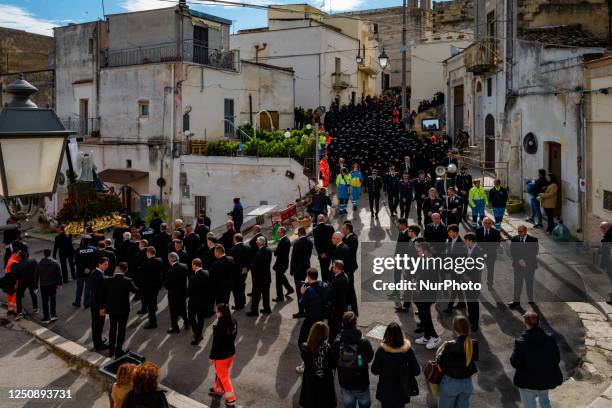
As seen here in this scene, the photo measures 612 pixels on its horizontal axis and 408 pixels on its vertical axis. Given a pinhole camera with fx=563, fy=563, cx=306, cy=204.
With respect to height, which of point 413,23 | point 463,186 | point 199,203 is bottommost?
point 199,203

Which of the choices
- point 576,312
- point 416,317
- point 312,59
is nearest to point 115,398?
point 416,317

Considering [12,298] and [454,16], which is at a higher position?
[454,16]

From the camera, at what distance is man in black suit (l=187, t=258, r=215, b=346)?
9.68 meters

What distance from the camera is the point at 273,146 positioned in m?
22.4

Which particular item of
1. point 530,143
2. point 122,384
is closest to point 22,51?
point 530,143

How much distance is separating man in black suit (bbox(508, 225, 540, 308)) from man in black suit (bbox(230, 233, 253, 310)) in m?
5.16

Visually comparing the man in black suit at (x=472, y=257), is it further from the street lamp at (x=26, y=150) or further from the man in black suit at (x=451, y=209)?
the street lamp at (x=26, y=150)

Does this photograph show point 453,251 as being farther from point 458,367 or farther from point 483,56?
point 483,56

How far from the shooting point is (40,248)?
806 inches

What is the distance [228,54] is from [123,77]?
16.5 feet

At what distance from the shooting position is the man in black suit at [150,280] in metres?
10.7

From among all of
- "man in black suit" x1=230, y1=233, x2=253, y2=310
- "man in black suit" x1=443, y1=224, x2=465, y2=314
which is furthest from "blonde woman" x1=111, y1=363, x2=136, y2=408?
"man in black suit" x1=443, y1=224, x2=465, y2=314

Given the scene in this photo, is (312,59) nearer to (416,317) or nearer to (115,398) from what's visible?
(416,317)

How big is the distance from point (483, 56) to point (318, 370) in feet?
61.2
